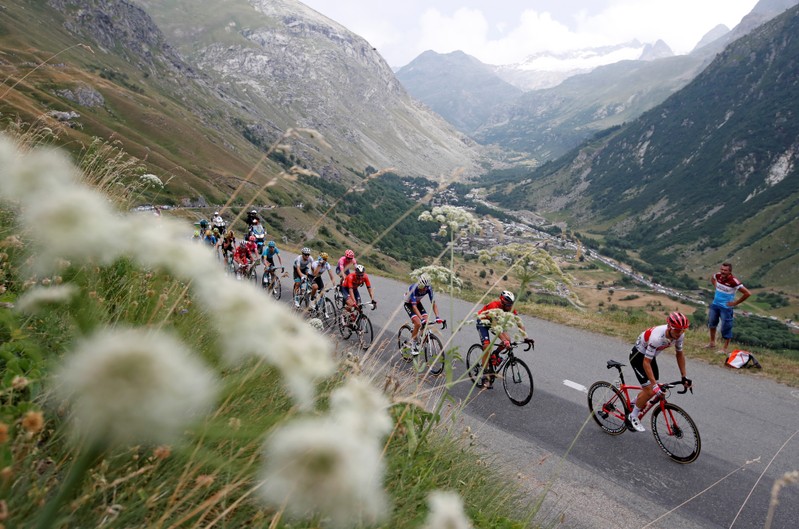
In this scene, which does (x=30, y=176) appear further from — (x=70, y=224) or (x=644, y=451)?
(x=644, y=451)

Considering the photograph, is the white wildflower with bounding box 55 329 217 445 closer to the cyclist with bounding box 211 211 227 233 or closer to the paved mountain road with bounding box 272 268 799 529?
the cyclist with bounding box 211 211 227 233

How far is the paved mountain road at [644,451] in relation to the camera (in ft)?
19.8

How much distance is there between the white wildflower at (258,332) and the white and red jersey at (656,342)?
837 cm

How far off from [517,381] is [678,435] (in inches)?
116

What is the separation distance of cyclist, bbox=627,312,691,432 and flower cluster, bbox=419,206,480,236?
5.16 meters

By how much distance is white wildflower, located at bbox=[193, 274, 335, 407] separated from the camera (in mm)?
868

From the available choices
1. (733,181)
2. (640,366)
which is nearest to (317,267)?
(640,366)

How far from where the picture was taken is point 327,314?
13.0 metres

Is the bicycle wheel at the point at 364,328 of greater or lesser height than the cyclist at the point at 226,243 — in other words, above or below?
below

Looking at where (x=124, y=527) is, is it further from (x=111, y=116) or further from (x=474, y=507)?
(x=111, y=116)

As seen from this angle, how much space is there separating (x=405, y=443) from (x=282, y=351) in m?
2.76

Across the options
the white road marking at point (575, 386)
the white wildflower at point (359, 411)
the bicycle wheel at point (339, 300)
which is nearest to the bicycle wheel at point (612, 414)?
the white road marking at point (575, 386)

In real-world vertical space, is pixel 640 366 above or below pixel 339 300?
above

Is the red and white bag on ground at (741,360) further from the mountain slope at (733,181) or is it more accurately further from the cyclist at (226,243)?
the mountain slope at (733,181)
